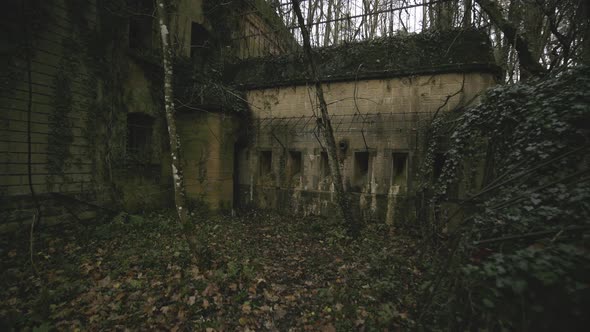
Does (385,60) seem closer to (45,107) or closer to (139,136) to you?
(139,136)

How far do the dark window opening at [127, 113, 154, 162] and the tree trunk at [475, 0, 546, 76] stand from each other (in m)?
9.25

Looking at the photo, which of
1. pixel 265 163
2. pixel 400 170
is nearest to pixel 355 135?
pixel 400 170

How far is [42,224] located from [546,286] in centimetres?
823

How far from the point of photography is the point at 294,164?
866 centimetres

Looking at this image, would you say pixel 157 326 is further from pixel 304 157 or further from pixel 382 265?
pixel 304 157

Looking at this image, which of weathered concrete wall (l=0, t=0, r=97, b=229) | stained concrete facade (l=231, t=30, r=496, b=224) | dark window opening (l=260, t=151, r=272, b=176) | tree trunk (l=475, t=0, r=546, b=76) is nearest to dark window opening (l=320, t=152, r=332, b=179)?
stained concrete facade (l=231, t=30, r=496, b=224)

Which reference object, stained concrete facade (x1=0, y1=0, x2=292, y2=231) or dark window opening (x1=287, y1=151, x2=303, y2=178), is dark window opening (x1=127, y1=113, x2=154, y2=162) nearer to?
stained concrete facade (x1=0, y1=0, x2=292, y2=231)

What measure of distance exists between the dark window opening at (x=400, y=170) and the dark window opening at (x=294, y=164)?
2.87m

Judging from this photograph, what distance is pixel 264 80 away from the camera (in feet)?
29.0

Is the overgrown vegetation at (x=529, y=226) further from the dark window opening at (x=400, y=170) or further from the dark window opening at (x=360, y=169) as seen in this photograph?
the dark window opening at (x=360, y=169)

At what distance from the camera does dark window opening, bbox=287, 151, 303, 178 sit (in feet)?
28.1

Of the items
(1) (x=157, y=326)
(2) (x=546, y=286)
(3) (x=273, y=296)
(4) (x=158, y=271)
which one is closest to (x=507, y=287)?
(2) (x=546, y=286)

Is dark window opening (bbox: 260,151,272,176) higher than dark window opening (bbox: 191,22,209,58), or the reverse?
dark window opening (bbox: 191,22,209,58)

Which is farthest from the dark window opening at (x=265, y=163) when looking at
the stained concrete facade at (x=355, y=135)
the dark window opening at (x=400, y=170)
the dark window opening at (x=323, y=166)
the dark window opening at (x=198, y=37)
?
the dark window opening at (x=198, y=37)
